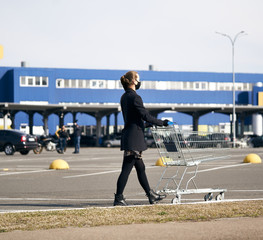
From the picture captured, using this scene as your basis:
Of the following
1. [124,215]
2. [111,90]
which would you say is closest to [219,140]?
[124,215]

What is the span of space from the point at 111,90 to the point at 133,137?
76791 millimetres

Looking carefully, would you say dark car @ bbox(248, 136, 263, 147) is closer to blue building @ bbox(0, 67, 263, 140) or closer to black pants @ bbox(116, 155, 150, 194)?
blue building @ bbox(0, 67, 263, 140)

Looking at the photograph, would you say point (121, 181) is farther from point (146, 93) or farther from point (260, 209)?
point (146, 93)

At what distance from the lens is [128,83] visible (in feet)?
32.6

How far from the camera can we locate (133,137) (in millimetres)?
9742

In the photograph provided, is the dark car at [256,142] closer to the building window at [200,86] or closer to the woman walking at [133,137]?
the building window at [200,86]

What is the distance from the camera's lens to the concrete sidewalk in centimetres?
663

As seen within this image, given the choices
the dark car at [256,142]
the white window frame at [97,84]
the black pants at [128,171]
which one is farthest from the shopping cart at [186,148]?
the white window frame at [97,84]

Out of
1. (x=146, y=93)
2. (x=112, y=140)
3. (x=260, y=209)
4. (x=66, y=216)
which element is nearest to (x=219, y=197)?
(x=260, y=209)

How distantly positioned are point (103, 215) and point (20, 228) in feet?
4.11

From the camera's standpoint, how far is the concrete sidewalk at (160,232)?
663 cm

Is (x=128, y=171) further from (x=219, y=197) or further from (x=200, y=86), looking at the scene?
(x=200, y=86)

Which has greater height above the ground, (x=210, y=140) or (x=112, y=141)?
(x=112, y=141)

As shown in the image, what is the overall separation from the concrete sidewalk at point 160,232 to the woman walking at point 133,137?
2271 mm
